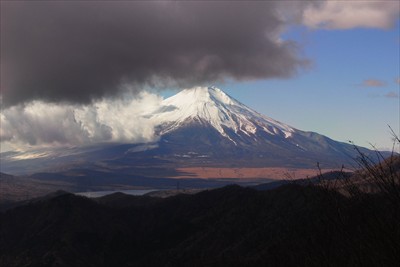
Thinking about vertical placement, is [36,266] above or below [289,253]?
below

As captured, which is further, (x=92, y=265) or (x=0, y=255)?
(x=0, y=255)

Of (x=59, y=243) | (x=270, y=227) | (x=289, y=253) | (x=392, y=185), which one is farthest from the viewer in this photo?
(x=59, y=243)

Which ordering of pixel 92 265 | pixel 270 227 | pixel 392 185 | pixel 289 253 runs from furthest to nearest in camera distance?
1. pixel 92 265
2. pixel 270 227
3. pixel 289 253
4. pixel 392 185

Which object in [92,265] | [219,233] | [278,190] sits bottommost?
[92,265]

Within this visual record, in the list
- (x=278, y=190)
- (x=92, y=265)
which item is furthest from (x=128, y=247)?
(x=278, y=190)

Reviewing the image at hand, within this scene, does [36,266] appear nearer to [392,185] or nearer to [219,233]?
[219,233]

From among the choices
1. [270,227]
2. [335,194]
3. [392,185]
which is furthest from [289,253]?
[270,227]

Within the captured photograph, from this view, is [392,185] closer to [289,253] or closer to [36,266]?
[289,253]

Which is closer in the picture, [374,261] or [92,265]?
[374,261]

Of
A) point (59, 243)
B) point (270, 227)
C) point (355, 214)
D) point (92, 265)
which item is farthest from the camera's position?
point (59, 243)
